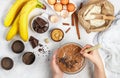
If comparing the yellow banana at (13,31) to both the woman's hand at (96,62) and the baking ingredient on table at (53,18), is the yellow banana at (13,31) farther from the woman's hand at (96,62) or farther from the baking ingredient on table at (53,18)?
the woman's hand at (96,62)

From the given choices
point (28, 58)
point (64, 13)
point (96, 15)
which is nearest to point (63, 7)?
point (64, 13)

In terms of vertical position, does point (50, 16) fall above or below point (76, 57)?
above

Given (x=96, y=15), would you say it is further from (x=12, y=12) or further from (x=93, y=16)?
(x=12, y=12)

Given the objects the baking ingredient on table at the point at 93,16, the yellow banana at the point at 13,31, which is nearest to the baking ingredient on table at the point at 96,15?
the baking ingredient on table at the point at 93,16

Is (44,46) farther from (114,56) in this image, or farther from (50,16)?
(114,56)

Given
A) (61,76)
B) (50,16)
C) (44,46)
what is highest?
(50,16)

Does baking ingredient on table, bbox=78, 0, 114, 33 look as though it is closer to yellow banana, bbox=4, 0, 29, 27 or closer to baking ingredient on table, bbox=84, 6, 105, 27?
baking ingredient on table, bbox=84, 6, 105, 27

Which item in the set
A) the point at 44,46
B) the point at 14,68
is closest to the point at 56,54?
→ the point at 44,46
